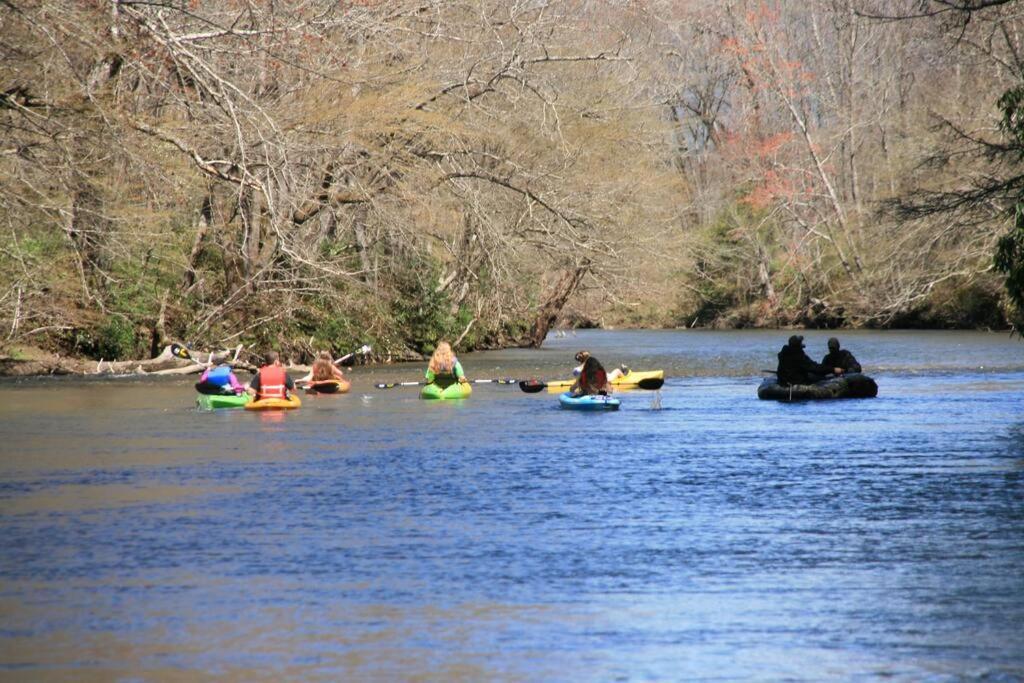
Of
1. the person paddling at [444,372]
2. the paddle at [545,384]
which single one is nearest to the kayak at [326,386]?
the person paddling at [444,372]

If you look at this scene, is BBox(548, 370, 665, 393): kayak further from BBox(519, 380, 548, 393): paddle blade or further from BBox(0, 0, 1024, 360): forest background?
BBox(0, 0, 1024, 360): forest background

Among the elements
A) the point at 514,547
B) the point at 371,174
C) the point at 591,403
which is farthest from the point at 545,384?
the point at 514,547

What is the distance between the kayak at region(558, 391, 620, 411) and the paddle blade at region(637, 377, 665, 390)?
3684 millimetres

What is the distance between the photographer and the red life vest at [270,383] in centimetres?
2866

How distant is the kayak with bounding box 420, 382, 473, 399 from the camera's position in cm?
3109

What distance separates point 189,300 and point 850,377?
16.8 metres

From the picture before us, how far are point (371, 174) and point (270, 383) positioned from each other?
1185 centimetres

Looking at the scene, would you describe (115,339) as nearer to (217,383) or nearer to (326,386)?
(326,386)

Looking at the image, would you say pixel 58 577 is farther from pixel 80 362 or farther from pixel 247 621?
pixel 80 362

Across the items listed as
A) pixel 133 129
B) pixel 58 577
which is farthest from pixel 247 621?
pixel 133 129

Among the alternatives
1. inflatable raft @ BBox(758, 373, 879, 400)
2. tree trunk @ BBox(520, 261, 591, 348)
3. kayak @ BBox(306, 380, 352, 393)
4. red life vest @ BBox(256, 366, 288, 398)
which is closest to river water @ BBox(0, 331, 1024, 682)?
red life vest @ BBox(256, 366, 288, 398)

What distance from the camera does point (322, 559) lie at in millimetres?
12953

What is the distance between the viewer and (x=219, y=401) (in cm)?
2867

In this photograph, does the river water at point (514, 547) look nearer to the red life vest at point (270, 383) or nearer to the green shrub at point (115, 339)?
the red life vest at point (270, 383)
